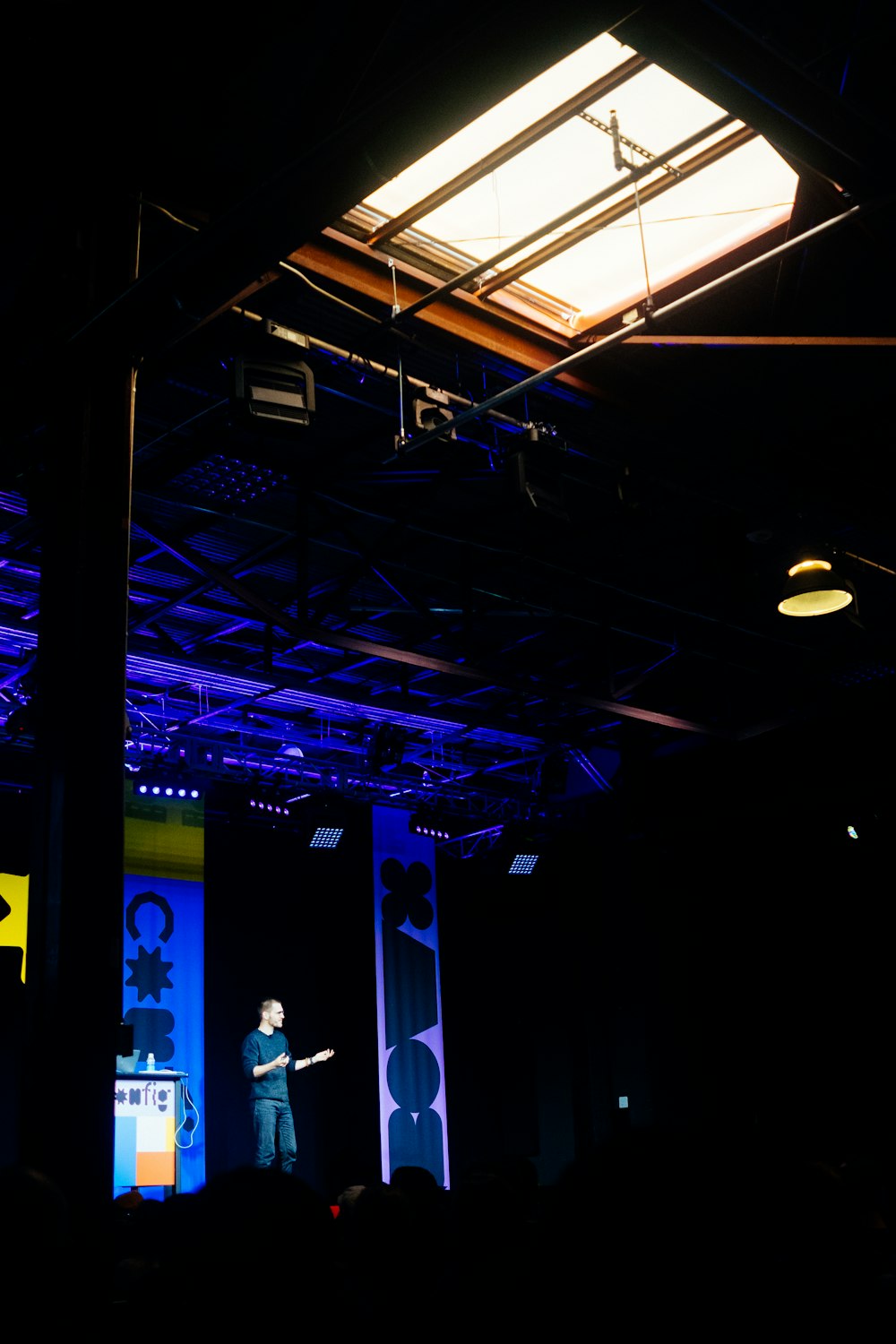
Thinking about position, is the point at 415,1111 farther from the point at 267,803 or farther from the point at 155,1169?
the point at 267,803

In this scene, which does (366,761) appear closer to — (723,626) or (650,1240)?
(723,626)

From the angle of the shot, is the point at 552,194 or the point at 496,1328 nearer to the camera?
the point at 496,1328

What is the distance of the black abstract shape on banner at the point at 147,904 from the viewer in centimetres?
1089

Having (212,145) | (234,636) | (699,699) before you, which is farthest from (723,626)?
(212,145)

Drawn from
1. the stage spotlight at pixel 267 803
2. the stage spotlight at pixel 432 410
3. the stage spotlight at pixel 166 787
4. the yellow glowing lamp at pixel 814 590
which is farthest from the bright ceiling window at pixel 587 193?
the stage spotlight at pixel 267 803

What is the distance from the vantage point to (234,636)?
33.0 feet

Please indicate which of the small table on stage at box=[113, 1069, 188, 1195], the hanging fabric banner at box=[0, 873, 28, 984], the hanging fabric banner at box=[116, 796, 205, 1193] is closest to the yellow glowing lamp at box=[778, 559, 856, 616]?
the hanging fabric banner at box=[116, 796, 205, 1193]

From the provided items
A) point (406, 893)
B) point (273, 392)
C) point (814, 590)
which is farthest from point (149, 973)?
point (273, 392)

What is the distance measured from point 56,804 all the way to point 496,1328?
3070 millimetres

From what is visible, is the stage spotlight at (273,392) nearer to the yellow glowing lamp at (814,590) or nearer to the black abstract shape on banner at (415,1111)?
the yellow glowing lamp at (814,590)

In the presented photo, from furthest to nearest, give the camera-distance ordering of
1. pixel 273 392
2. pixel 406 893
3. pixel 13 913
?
pixel 406 893 → pixel 13 913 → pixel 273 392

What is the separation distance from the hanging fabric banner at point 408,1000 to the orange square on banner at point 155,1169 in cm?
248

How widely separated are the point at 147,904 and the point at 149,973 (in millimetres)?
627

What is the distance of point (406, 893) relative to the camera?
1291 cm
